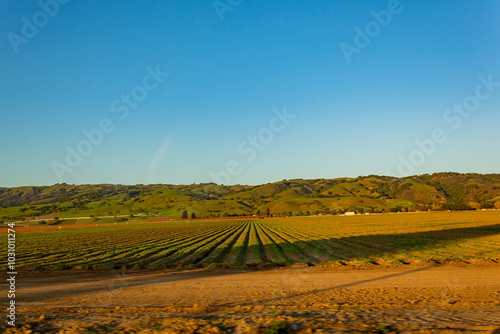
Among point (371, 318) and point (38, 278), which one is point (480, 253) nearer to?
point (371, 318)

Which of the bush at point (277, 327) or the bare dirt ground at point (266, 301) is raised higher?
the bush at point (277, 327)

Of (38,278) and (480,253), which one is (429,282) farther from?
(38,278)

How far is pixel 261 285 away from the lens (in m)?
15.0

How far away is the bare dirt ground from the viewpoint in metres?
8.68

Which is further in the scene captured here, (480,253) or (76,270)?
(480,253)

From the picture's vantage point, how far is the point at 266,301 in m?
11.8

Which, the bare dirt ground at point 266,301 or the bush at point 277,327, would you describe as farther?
the bare dirt ground at point 266,301

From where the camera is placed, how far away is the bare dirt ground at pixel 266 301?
28.5 ft

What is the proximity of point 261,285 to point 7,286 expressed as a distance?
12827 millimetres

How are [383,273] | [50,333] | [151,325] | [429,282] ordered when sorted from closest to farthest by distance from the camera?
1. [50,333]
2. [151,325]
3. [429,282]
4. [383,273]

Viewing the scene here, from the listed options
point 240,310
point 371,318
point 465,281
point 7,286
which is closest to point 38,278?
point 7,286

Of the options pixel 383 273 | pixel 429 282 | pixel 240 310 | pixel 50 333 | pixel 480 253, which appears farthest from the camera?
pixel 480 253

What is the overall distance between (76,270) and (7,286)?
17.5 feet

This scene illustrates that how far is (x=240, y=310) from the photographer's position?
1055cm
